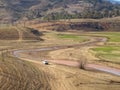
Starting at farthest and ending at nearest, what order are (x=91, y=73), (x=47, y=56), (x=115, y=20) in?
1. (x=115, y=20)
2. (x=47, y=56)
3. (x=91, y=73)

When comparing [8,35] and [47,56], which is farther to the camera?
[8,35]

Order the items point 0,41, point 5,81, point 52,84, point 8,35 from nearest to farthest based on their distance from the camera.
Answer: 1. point 5,81
2. point 52,84
3. point 0,41
4. point 8,35

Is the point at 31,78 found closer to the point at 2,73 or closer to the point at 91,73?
the point at 2,73

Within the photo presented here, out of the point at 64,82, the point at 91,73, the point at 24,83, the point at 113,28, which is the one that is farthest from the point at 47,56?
the point at 113,28

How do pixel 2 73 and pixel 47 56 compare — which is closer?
pixel 2 73

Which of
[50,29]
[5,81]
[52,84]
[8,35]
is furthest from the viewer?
[50,29]

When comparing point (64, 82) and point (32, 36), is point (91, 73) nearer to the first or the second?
point (64, 82)

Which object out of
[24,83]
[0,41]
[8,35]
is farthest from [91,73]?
[8,35]

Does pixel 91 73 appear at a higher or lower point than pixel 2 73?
lower

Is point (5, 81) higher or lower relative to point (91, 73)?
higher
